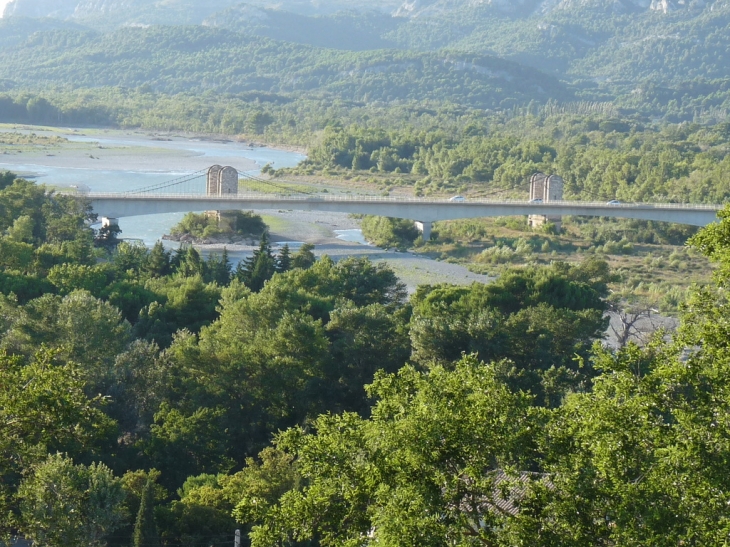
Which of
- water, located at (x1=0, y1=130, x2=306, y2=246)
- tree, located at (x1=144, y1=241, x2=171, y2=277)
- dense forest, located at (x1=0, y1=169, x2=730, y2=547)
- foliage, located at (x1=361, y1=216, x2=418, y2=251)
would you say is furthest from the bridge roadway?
dense forest, located at (x1=0, y1=169, x2=730, y2=547)

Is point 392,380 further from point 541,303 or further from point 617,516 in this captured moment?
point 541,303

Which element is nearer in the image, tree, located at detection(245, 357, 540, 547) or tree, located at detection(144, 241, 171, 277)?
tree, located at detection(245, 357, 540, 547)

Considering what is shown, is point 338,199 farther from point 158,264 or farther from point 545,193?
point 158,264

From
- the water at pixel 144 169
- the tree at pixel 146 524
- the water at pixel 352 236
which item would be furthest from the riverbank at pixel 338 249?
the tree at pixel 146 524

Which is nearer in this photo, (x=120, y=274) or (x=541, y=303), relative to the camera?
(x=541, y=303)

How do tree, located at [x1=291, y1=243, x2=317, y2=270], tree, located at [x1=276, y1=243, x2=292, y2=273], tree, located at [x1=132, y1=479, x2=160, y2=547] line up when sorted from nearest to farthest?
tree, located at [x1=132, y1=479, x2=160, y2=547] → tree, located at [x1=276, y1=243, x2=292, y2=273] → tree, located at [x1=291, y1=243, x2=317, y2=270]

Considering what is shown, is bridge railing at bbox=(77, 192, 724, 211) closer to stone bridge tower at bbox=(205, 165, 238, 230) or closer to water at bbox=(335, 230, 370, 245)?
stone bridge tower at bbox=(205, 165, 238, 230)

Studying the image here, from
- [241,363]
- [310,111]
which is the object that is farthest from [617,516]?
[310,111]
